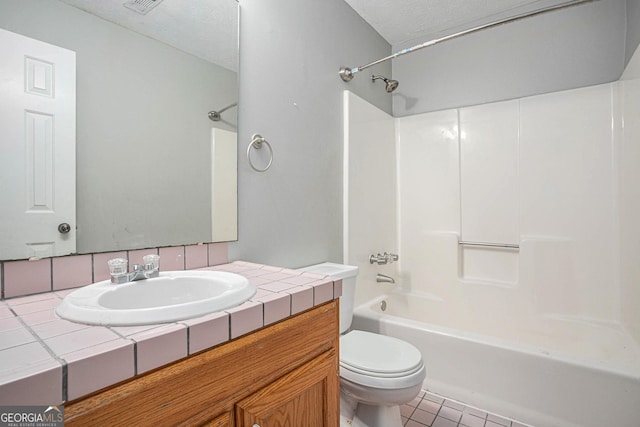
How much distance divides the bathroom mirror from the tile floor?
52.0 inches

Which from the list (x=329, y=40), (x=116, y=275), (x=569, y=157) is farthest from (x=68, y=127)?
(x=569, y=157)

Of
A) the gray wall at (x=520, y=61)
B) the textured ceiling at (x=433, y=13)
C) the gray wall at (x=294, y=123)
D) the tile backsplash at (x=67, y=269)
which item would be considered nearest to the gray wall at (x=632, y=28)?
the gray wall at (x=520, y=61)

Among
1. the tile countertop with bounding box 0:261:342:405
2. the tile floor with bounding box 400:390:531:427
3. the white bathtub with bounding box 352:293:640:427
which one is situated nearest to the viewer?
the tile countertop with bounding box 0:261:342:405

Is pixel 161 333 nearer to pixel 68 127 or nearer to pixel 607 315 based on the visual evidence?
pixel 68 127

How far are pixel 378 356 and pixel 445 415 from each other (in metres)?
0.62

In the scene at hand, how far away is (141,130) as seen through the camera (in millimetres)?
1034

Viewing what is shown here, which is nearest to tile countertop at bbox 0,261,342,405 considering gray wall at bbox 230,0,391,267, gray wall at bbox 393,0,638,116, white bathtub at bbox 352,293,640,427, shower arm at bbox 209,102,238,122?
gray wall at bbox 230,0,391,267

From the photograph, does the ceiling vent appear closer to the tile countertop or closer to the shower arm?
the shower arm

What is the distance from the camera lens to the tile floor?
1566mm

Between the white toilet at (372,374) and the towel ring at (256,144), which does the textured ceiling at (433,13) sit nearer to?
the towel ring at (256,144)

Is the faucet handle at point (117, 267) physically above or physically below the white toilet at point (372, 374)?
above

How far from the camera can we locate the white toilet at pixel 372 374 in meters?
1.27

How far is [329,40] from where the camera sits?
1893 mm

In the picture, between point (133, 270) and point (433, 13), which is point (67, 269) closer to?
point (133, 270)
